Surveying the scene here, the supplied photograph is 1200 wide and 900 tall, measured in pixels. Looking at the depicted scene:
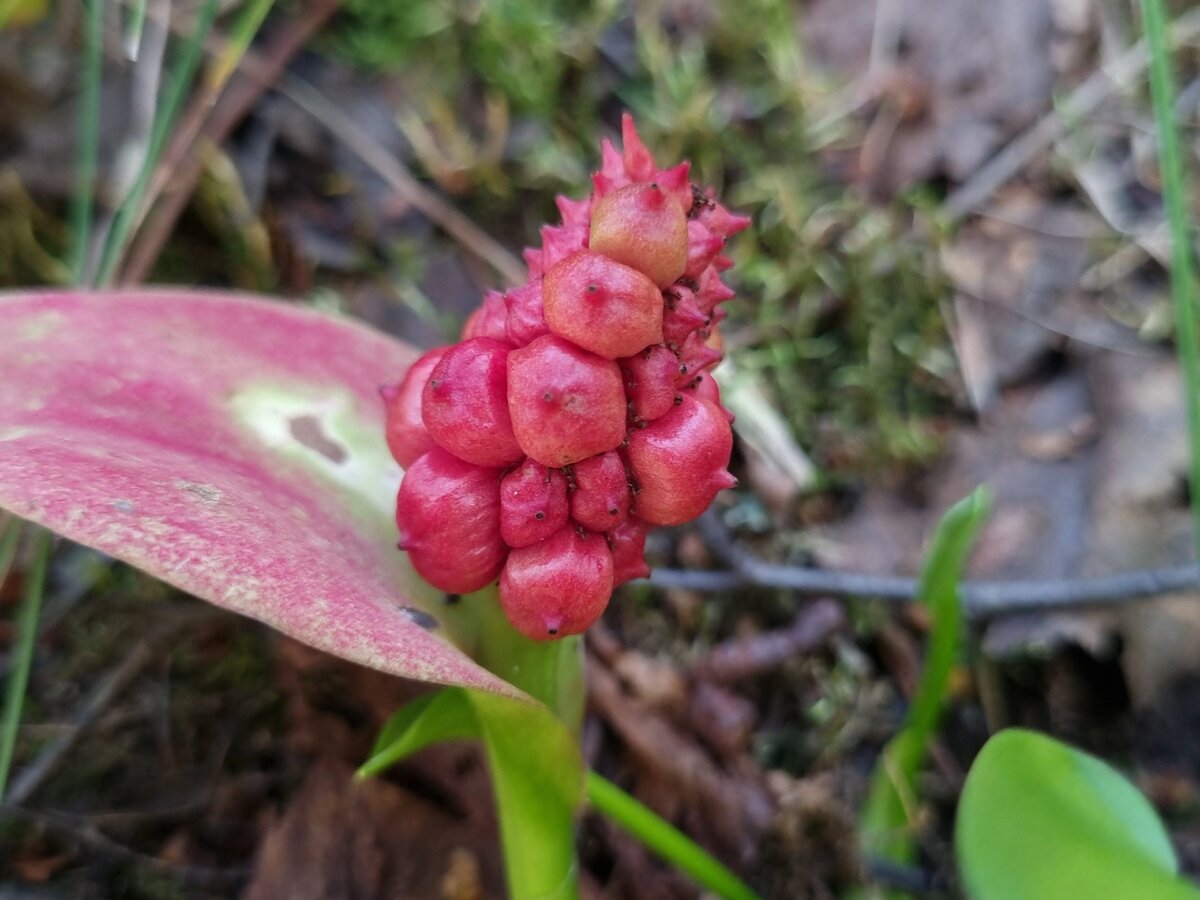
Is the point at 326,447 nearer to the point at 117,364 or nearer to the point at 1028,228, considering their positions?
the point at 117,364

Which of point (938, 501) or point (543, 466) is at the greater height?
point (543, 466)


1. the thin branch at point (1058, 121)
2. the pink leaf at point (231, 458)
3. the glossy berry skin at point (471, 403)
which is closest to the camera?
the pink leaf at point (231, 458)

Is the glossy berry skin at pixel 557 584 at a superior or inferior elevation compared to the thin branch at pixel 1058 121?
superior

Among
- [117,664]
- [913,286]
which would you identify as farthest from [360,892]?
[913,286]

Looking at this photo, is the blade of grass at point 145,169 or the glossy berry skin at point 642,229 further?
the blade of grass at point 145,169

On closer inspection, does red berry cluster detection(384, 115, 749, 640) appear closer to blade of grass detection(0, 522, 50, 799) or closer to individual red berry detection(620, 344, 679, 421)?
individual red berry detection(620, 344, 679, 421)

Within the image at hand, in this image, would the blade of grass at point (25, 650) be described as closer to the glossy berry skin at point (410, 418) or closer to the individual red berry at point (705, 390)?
the glossy berry skin at point (410, 418)

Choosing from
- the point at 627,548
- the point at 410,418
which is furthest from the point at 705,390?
the point at 410,418

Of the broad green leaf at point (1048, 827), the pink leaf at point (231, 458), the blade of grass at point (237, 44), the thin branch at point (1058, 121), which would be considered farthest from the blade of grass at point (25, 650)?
the thin branch at point (1058, 121)
